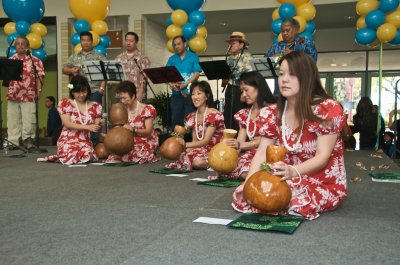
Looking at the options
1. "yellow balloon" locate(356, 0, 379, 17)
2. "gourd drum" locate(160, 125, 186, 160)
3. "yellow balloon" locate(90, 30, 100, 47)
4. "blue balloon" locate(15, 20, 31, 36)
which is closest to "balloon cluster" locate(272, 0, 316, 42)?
"yellow balloon" locate(356, 0, 379, 17)

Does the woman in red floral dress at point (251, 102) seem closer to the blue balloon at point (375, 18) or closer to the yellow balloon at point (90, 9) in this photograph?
the blue balloon at point (375, 18)

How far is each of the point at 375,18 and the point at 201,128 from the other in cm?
342

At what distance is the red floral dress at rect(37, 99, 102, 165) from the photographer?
5.02 meters

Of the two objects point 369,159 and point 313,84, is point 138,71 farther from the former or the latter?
point 313,84

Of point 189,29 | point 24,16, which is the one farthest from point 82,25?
point 189,29

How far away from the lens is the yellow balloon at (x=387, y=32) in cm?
616

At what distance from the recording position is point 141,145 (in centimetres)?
518

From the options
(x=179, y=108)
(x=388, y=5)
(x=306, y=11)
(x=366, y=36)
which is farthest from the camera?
(x=306, y=11)

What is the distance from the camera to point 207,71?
207 inches

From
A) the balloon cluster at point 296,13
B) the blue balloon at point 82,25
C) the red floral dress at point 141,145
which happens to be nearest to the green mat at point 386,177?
the red floral dress at point 141,145

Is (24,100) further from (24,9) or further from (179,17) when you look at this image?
(179,17)

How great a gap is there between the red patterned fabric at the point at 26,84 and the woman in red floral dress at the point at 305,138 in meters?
4.92

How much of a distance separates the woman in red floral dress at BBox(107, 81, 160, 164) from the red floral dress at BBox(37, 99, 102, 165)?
284 millimetres

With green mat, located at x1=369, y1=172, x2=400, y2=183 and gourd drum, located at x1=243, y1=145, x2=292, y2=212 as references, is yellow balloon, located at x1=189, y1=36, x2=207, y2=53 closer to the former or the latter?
green mat, located at x1=369, y1=172, x2=400, y2=183
